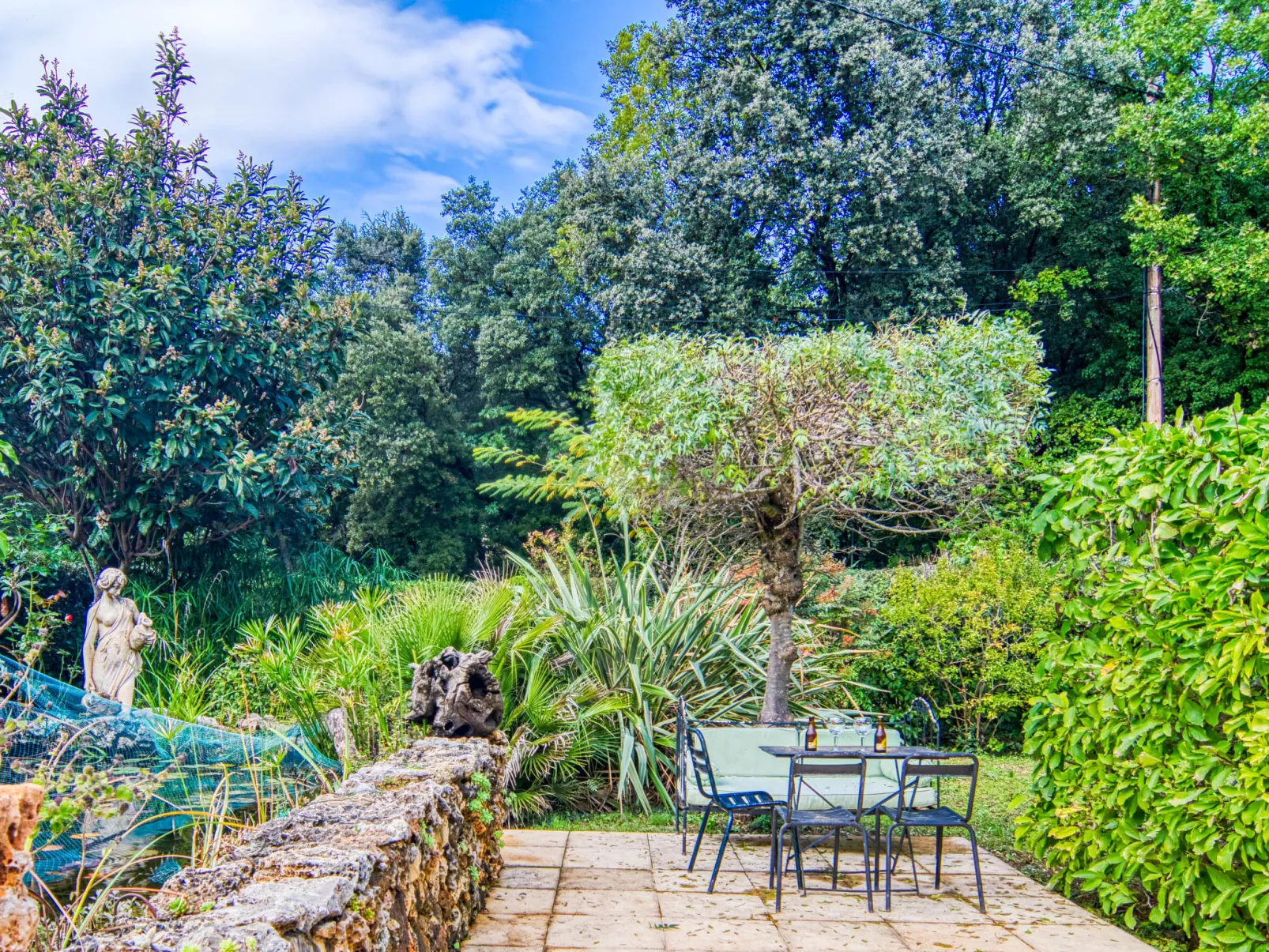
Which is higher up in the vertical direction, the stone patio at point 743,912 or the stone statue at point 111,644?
the stone statue at point 111,644

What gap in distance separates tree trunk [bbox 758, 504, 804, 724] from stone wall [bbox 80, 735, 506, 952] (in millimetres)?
2386

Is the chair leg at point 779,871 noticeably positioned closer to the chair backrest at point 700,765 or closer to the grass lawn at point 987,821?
the chair backrest at point 700,765

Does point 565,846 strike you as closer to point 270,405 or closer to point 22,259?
point 270,405

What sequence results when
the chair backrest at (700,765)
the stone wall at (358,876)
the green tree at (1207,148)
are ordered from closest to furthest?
1. the stone wall at (358,876)
2. the chair backrest at (700,765)
3. the green tree at (1207,148)

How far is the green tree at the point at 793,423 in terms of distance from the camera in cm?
558

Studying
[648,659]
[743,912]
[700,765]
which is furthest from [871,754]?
[648,659]

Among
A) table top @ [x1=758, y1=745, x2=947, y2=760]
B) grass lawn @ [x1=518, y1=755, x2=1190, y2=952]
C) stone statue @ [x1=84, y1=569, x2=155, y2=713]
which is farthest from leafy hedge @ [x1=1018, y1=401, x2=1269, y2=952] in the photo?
stone statue @ [x1=84, y1=569, x2=155, y2=713]

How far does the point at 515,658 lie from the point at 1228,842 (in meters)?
4.54

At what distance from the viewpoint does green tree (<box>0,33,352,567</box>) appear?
9.70m

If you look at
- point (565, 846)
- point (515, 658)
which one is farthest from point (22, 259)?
point (565, 846)

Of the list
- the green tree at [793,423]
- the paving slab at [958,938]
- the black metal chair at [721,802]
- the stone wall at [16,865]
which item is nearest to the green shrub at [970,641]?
the green tree at [793,423]

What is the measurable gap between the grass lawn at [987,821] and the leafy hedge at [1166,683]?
0.42 meters

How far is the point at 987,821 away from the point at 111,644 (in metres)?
6.89

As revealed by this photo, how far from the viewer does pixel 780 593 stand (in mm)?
6047
